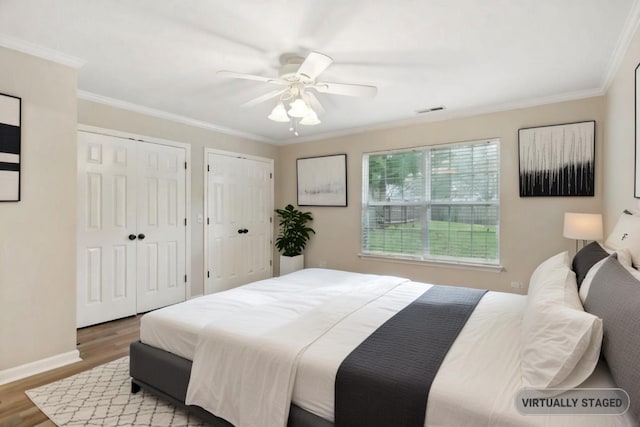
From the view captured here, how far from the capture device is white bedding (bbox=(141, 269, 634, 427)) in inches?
46.1

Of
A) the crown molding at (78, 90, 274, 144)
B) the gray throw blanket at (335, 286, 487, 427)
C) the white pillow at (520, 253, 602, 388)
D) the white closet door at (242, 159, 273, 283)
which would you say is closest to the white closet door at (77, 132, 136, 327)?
the crown molding at (78, 90, 274, 144)

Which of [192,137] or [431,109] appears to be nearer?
[431,109]

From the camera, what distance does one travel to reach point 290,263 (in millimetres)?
4977

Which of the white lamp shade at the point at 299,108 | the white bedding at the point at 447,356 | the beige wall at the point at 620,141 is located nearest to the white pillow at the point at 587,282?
the white bedding at the point at 447,356

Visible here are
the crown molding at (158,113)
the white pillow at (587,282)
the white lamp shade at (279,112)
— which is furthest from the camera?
the crown molding at (158,113)

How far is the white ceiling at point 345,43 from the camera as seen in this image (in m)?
1.90

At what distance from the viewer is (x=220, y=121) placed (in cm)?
432

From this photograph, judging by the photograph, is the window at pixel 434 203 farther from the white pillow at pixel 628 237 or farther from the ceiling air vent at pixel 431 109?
the white pillow at pixel 628 237

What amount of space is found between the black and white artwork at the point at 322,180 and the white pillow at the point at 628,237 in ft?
10.4

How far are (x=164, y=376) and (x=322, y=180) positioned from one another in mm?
3541

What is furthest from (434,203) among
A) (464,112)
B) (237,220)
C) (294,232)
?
(237,220)

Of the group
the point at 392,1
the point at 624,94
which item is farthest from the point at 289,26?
the point at 624,94

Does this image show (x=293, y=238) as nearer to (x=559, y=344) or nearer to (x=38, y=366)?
(x=38, y=366)

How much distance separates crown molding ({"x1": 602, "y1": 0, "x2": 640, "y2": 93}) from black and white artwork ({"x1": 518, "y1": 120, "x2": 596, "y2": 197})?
0.53 meters
